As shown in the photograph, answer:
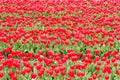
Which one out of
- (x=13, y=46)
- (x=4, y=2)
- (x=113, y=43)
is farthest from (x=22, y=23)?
(x=4, y=2)

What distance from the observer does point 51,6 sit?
13547mm

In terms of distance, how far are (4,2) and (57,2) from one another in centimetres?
226

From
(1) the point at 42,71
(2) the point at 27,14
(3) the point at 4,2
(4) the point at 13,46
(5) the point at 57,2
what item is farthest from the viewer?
(5) the point at 57,2

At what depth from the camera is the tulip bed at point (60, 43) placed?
5.57 m

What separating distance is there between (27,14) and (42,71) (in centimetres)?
649

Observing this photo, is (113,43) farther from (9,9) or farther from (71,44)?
(9,9)

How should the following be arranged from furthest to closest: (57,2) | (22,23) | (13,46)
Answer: (57,2) < (22,23) < (13,46)

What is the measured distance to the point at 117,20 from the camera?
10.8 meters

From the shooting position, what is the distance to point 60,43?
7.80 m

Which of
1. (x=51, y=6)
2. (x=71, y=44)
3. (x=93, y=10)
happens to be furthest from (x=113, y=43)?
(x=51, y=6)

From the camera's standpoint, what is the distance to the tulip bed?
5.57m

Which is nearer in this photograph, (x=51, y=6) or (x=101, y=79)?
(x=101, y=79)

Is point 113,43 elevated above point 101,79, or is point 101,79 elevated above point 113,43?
point 101,79

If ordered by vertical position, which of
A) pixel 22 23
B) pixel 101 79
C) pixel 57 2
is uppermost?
pixel 101 79
